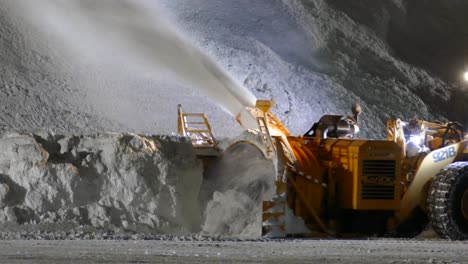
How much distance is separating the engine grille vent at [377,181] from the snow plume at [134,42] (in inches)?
376

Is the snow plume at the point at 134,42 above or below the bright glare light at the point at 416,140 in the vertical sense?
above

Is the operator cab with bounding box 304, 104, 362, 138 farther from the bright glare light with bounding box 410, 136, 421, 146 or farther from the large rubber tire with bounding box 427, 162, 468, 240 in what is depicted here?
the large rubber tire with bounding box 427, 162, 468, 240

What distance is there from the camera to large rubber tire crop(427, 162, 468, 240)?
13.3 m

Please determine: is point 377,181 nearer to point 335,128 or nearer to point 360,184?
point 360,184

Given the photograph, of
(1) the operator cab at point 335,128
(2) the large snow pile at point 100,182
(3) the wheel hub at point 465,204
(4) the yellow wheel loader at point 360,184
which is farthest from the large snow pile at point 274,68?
(3) the wheel hub at point 465,204

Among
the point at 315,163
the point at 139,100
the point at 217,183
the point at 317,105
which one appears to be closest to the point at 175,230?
the point at 217,183

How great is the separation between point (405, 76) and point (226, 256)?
22.2m

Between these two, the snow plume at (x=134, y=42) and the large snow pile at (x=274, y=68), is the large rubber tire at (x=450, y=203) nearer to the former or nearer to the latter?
the large snow pile at (x=274, y=68)

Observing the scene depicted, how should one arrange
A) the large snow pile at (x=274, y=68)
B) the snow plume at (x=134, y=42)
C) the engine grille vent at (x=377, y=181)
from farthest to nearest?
the snow plume at (x=134, y=42)
the large snow pile at (x=274, y=68)
the engine grille vent at (x=377, y=181)

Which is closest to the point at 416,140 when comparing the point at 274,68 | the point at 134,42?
the point at 134,42

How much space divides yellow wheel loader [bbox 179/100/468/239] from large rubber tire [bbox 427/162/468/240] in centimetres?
1

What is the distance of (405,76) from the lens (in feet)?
104

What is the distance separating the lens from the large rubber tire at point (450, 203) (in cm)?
1330

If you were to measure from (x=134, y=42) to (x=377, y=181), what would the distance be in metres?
14.3
